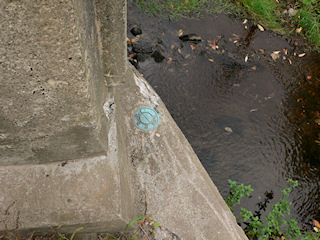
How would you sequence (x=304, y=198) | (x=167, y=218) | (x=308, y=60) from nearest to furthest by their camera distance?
(x=167, y=218) → (x=304, y=198) → (x=308, y=60)

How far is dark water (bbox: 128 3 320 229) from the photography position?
3.11m

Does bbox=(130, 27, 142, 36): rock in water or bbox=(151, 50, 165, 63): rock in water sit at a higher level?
bbox=(130, 27, 142, 36): rock in water

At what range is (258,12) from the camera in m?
4.16

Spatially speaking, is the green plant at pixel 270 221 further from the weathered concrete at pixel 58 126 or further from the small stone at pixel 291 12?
the small stone at pixel 291 12

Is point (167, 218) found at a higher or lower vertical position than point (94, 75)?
lower

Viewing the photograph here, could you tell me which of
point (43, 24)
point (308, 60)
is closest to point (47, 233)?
point (43, 24)

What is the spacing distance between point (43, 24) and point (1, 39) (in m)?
0.15

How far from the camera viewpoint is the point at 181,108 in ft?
10.9

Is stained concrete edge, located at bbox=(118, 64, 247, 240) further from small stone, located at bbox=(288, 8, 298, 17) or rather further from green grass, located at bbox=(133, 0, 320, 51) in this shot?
small stone, located at bbox=(288, 8, 298, 17)

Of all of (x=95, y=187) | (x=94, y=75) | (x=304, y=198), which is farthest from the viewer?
(x=304, y=198)

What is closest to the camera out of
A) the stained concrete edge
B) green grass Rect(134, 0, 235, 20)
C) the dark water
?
the stained concrete edge

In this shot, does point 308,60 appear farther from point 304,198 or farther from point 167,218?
point 167,218

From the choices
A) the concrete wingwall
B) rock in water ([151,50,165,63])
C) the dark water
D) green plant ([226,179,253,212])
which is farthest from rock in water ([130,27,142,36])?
green plant ([226,179,253,212])

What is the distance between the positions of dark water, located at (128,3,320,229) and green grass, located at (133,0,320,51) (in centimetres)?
16
